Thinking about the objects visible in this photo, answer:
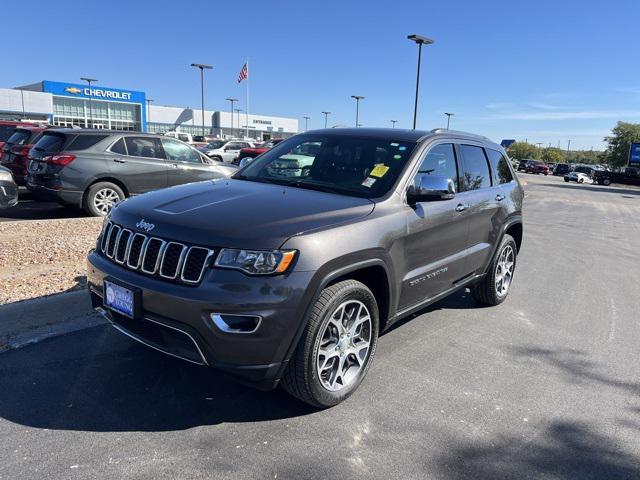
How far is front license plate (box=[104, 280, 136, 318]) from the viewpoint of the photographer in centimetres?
302

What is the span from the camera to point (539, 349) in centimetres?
455

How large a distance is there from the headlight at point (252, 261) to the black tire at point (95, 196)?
23.9 feet

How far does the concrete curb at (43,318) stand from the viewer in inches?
162

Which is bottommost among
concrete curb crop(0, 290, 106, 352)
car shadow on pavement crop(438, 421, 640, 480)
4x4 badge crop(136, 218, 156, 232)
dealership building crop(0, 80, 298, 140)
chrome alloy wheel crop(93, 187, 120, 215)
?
car shadow on pavement crop(438, 421, 640, 480)

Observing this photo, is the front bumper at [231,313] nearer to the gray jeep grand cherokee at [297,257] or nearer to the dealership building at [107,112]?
the gray jeep grand cherokee at [297,257]

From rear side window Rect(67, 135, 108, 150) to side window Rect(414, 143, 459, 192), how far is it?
23.3 ft

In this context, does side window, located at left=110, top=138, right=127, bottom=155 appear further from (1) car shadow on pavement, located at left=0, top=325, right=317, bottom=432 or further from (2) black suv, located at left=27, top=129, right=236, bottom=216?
(1) car shadow on pavement, located at left=0, top=325, right=317, bottom=432

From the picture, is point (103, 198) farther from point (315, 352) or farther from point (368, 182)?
point (315, 352)

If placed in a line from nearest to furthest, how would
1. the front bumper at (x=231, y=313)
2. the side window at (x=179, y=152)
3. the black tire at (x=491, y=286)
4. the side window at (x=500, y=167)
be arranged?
1. the front bumper at (x=231, y=313)
2. the black tire at (x=491, y=286)
3. the side window at (x=500, y=167)
4. the side window at (x=179, y=152)

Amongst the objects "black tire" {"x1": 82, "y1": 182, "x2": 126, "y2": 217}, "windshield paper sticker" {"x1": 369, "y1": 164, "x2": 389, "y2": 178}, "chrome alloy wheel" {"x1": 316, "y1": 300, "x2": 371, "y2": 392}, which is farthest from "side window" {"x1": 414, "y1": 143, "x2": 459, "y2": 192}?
"black tire" {"x1": 82, "y1": 182, "x2": 126, "y2": 217}

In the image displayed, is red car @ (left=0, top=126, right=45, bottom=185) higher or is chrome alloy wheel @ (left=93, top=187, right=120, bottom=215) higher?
red car @ (left=0, top=126, right=45, bottom=185)

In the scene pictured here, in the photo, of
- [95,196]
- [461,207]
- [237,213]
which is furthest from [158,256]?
[95,196]

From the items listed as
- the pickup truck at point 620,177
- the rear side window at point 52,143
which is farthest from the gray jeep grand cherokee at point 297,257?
the pickup truck at point 620,177

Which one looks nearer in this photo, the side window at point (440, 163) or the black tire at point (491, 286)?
the side window at point (440, 163)
